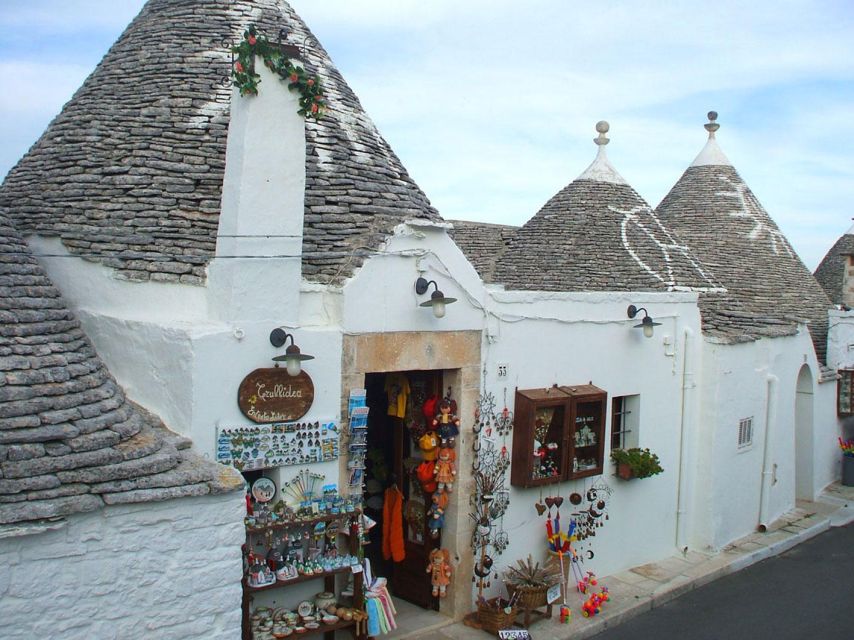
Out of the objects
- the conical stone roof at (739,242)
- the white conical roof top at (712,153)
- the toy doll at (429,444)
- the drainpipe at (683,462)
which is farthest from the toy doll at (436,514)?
the white conical roof top at (712,153)

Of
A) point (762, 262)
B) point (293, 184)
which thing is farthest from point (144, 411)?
point (762, 262)

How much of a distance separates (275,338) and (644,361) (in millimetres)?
5482

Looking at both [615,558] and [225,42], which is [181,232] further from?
[615,558]

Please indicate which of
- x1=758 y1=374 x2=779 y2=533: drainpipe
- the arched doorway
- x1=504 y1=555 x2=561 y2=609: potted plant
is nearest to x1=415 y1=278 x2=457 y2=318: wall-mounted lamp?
x1=504 y1=555 x2=561 y2=609: potted plant

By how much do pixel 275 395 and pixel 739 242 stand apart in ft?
42.1

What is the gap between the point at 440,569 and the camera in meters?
8.40

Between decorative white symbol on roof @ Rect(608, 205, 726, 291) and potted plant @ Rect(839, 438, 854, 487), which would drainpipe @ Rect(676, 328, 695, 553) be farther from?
potted plant @ Rect(839, 438, 854, 487)

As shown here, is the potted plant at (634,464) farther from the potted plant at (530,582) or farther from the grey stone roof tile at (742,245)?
the grey stone roof tile at (742,245)

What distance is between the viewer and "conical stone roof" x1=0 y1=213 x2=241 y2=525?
4.91 m

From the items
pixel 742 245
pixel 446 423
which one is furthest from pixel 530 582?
pixel 742 245

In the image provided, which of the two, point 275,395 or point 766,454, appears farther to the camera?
point 766,454

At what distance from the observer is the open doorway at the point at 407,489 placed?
8.66 metres

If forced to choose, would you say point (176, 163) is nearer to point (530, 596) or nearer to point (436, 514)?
point (436, 514)

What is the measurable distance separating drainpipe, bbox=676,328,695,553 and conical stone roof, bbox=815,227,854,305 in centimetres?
1096
